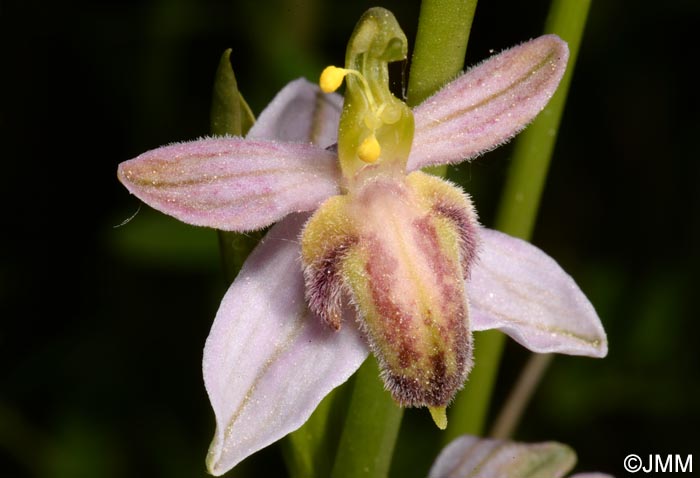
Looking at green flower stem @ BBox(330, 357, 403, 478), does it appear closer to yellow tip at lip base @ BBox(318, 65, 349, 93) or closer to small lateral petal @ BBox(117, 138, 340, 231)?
small lateral petal @ BBox(117, 138, 340, 231)

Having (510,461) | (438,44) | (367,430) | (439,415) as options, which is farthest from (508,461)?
(438,44)

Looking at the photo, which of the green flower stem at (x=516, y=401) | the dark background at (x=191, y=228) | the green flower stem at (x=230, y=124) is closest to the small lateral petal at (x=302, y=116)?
the green flower stem at (x=230, y=124)

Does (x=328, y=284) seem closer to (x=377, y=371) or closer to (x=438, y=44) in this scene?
(x=377, y=371)

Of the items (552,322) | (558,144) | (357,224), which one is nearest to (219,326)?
(357,224)

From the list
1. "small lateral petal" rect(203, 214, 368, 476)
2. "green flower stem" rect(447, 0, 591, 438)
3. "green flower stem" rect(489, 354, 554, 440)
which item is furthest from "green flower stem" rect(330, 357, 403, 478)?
"green flower stem" rect(489, 354, 554, 440)

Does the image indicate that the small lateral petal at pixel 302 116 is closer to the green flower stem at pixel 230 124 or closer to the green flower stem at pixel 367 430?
the green flower stem at pixel 230 124

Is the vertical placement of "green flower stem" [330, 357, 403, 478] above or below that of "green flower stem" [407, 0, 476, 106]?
below
